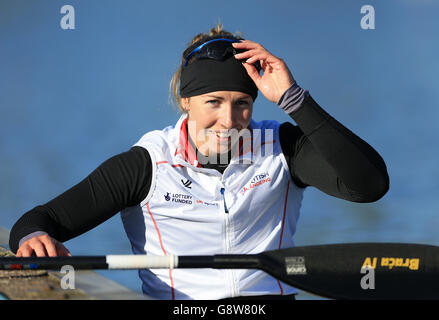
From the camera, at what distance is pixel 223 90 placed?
2.57 meters

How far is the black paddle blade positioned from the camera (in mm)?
2256

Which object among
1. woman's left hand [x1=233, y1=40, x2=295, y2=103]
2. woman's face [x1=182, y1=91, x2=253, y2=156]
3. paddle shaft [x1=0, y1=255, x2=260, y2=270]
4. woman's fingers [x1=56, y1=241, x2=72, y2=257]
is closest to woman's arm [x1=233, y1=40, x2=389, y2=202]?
woman's left hand [x1=233, y1=40, x2=295, y2=103]

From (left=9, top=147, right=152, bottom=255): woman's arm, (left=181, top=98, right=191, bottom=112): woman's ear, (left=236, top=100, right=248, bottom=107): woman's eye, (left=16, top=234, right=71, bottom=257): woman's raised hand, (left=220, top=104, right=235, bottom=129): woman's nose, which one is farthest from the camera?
(left=181, top=98, right=191, bottom=112): woman's ear

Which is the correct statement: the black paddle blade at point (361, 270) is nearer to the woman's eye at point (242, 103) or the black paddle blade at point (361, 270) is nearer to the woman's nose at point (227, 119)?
the woman's nose at point (227, 119)

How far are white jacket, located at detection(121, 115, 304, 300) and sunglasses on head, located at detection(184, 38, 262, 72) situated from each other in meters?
0.34

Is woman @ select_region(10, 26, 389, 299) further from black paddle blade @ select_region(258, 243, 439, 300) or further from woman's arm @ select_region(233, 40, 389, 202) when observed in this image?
black paddle blade @ select_region(258, 243, 439, 300)

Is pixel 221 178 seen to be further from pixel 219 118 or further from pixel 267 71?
pixel 267 71

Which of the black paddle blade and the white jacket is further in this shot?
the white jacket

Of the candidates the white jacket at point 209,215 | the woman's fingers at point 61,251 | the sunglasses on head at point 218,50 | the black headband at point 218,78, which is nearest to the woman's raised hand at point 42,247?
the woman's fingers at point 61,251

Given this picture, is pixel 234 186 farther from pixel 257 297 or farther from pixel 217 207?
pixel 257 297

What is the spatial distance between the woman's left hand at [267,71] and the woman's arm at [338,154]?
5 cm
